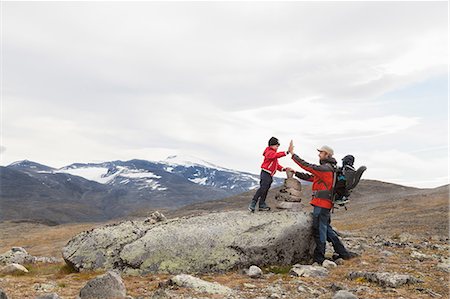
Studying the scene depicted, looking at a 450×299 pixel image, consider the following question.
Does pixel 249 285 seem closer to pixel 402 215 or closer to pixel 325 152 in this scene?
pixel 325 152

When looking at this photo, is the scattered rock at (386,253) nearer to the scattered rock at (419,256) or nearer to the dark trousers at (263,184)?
the scattered rock at (419,256)

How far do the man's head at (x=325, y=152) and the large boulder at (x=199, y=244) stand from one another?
2.70 meters

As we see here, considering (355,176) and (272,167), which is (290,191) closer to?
(272,167)

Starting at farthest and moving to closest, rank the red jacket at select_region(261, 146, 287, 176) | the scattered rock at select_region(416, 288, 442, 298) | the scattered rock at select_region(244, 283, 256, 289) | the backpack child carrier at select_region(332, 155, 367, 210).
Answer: the red jacket at select_region(261, 146, 287, 176), the backpack child carrier at select_region(332, 155, 367, 210), the scattered rock at select_region(244, 283, 256, 289), the scattered rock at select_region(416, 288, 442, 298)

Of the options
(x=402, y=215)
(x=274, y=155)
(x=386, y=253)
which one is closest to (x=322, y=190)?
(x=274, y=155)

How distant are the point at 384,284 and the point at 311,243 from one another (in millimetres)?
4747

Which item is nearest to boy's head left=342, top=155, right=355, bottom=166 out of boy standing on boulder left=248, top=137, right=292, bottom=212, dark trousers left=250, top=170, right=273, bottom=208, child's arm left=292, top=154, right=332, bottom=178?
child's arm left=292, top=154, right=332, bottom=178

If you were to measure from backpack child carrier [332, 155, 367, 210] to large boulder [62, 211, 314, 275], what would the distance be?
1622mm

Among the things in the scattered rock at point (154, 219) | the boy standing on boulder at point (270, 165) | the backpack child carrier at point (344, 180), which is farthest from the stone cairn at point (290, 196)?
the scattered rock at point (154, 219)

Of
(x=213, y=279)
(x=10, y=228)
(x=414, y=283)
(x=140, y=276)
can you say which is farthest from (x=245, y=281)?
(x=10, y=228)

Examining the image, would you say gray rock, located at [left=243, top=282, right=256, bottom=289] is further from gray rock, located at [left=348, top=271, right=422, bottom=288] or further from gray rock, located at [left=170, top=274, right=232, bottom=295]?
gray rock, located at [left=348, top=271, right=422, bottom=288]

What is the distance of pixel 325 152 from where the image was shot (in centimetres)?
1524

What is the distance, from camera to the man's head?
49.8ft

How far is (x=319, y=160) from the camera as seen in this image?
604 inches
